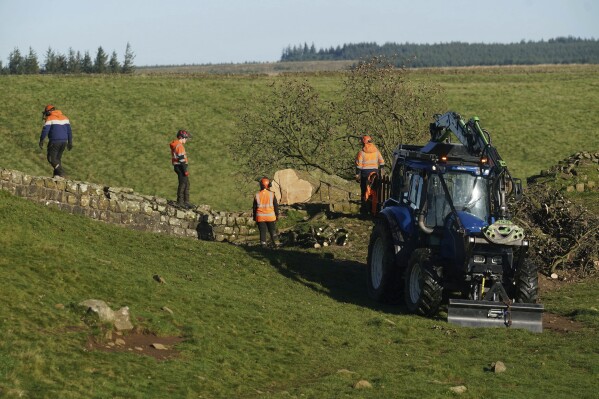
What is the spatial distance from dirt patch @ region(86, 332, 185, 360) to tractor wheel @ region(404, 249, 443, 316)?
17.9ft

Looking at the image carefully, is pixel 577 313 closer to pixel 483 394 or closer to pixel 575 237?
pixel 575 237

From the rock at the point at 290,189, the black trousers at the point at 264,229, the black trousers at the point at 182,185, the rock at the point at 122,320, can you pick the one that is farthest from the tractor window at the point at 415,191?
the rock at the point at 290,189

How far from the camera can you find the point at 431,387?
13.2 m

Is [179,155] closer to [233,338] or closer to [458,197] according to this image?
[458,197]

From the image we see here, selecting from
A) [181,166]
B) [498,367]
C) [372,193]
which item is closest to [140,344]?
[498,367]

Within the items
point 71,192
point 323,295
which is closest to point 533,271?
point 323,295

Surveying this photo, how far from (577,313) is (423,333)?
4.02 metres

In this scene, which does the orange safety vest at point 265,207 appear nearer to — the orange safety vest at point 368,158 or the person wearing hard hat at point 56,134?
the orange safety vest at point 368,158

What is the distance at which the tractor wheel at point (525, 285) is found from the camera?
59.7 ft

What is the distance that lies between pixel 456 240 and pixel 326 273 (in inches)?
222

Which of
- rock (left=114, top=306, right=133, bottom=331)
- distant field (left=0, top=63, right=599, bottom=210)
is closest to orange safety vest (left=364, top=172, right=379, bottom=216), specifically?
rock (left=114, top=306, right=133, bottom=331)

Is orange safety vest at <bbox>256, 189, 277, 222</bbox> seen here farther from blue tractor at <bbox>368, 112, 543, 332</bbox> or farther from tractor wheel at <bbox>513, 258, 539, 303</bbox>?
tractor wheel at <bbox>513, 258, 539, 303</bbox>

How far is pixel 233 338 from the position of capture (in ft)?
49.7

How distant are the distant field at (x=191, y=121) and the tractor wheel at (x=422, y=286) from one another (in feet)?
85.6
